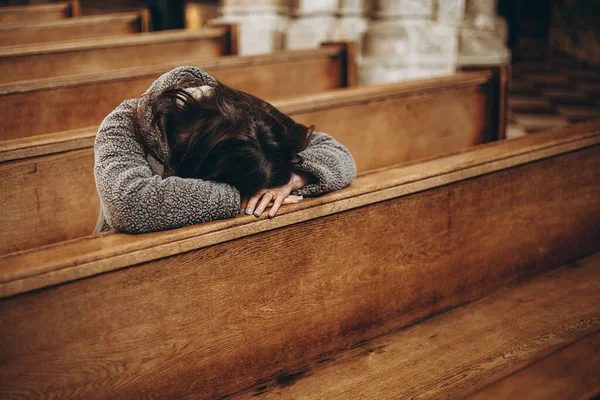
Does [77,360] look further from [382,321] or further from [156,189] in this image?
[382,321]

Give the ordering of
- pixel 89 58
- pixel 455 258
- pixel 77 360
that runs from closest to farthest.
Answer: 1. pixel 77 360
2. pixel 455 258
3. pixel 89 58

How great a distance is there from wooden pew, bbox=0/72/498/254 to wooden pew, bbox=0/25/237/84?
1225 mm

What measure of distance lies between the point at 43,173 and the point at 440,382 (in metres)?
1.14

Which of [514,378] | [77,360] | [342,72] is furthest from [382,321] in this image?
[342,72]

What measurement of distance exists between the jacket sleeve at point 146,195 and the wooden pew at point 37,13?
162 inches

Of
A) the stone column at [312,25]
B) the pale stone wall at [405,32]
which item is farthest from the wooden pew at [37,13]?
the stone column at [312,25]

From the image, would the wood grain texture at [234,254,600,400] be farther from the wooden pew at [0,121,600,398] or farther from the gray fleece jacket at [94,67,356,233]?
the gray fleece jacket at [94,67,356,233]

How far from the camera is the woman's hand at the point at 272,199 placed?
3.56ft

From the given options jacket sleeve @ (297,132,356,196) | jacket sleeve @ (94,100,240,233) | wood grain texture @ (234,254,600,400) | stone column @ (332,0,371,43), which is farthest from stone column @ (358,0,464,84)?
jacket sleeve @ (94,100,240,233)

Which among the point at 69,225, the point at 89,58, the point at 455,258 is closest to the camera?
the point at 455,258

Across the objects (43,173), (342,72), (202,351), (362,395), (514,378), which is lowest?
(362,395)

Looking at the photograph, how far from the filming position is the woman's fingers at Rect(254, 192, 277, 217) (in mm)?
1075

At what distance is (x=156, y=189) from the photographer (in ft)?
3.40

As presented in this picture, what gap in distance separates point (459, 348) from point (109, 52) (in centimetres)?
231
